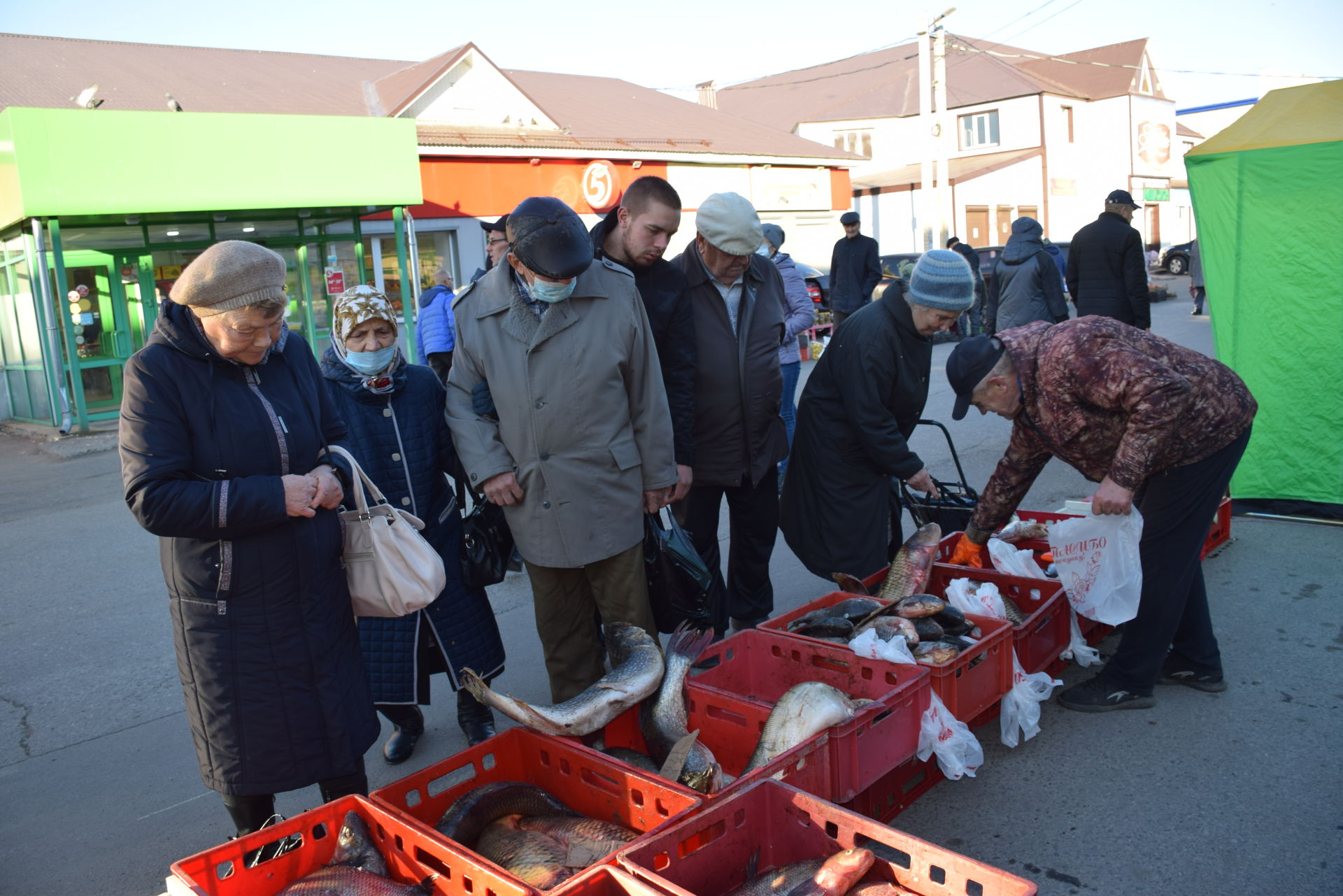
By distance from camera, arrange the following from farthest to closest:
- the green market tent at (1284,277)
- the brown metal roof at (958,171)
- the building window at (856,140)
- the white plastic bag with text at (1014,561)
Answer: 1. the building window at (856,140)
2. the brown metal roof at (958,171)
3. the green market tent at (1284,277)
4. the white plastic bag with text at (1014,561)

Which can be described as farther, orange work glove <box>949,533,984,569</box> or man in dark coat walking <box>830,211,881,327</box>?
man in dark coat walking <box>830,211,881,327</box>

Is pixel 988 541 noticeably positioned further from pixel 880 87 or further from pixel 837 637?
pixel 880 87

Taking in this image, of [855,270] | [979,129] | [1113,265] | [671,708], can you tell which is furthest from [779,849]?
[979,129]

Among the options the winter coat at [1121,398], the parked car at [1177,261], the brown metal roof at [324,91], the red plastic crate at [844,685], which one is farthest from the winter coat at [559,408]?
the parked car at [1177,261]

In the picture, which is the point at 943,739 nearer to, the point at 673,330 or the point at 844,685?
the point at 844,685

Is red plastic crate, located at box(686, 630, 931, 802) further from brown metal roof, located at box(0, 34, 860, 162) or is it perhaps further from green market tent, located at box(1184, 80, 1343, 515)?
brown metal roof, located at box(0, 34, 860, 162)

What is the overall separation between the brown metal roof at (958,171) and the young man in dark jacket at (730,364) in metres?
33.2

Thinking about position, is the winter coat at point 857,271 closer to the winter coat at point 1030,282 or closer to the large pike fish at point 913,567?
the winter coat at point 1030,282

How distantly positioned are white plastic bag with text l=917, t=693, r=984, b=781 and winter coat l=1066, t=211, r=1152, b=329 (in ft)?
21.4

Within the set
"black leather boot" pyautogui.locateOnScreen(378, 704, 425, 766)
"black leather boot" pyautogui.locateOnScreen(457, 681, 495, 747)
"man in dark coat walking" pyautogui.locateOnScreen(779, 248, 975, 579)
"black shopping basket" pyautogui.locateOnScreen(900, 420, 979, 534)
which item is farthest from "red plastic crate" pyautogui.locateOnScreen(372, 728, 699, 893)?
"black shopping basket" pyautogui.locateOnScreen(900, 420, 979, 534)

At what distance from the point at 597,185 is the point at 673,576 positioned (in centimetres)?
1996

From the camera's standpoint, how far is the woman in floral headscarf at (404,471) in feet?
11.5

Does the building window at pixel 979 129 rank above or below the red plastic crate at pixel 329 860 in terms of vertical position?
above

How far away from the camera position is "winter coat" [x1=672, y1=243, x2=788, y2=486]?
4406mm
